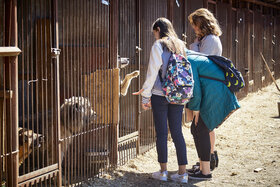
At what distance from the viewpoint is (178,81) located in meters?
4.48

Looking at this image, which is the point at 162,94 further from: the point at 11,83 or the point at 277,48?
the point at 277,48

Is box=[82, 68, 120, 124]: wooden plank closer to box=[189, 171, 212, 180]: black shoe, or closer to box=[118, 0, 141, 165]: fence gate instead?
box=[118, 0, 141, 165]: fence gate

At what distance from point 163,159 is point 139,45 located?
6.43ft

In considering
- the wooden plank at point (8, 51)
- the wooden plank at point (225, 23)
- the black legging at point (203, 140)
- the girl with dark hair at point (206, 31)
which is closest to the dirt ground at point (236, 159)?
the black legging at point (203, 140)

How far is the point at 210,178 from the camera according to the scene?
16.5 feet

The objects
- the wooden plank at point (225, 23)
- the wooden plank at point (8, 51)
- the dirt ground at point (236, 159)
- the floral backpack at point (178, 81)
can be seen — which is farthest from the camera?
the wooden plank at point (225, 23)

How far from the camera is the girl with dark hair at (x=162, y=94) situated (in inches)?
179

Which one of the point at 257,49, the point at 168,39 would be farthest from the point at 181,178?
the point at 257,49

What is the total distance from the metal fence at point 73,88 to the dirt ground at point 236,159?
0.27 m

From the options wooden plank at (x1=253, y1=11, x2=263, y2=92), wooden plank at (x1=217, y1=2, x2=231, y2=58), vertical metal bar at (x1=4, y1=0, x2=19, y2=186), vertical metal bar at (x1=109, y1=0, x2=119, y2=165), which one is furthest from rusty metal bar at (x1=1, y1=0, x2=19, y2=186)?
wooden plank at (x1=253, y1=11, x2=263, y2=92)

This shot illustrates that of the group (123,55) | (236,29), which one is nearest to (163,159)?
(123,55)

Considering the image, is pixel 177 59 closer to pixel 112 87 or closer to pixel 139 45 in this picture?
pixel 112 87

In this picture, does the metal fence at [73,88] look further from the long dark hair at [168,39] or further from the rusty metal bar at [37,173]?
the long dark hair at [168,39]

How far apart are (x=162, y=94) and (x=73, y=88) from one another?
1443 mm
